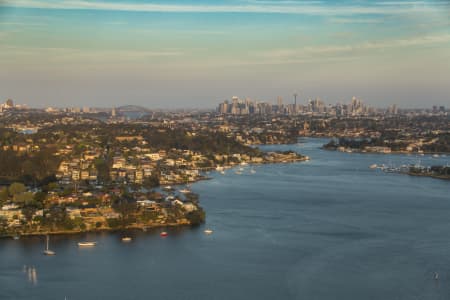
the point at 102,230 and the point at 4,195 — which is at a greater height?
the point at 4,195

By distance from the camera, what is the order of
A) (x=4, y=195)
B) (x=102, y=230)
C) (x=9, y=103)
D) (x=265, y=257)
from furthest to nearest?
(x=9, y=103) < (x=4, y=195) < (x=102, y=230) < (x=265, y=257)

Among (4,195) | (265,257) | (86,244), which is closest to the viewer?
(265,257)

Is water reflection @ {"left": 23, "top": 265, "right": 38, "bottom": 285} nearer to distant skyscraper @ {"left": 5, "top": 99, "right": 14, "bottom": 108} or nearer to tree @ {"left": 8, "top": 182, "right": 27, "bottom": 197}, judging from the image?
tree @ {"left": 8, "top": 182, "right": 27, "bottom": 197}

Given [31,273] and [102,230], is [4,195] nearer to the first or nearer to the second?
[102,230]

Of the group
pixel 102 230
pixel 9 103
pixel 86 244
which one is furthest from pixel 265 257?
pixel 9 103

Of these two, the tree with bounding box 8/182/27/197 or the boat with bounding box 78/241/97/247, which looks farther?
the tree with bounding box 8/182/27/197

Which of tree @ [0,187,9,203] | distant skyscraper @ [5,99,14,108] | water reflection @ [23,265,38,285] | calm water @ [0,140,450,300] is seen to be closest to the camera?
calm water @ [0,140,450,300]

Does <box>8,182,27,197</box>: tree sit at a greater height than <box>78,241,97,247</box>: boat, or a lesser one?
greater

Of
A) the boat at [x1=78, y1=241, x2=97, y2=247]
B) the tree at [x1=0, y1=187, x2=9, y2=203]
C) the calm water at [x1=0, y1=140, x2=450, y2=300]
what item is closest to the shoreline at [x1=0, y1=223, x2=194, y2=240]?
the calm water at [x1=0, y1=140, x2=450, y2=300]
